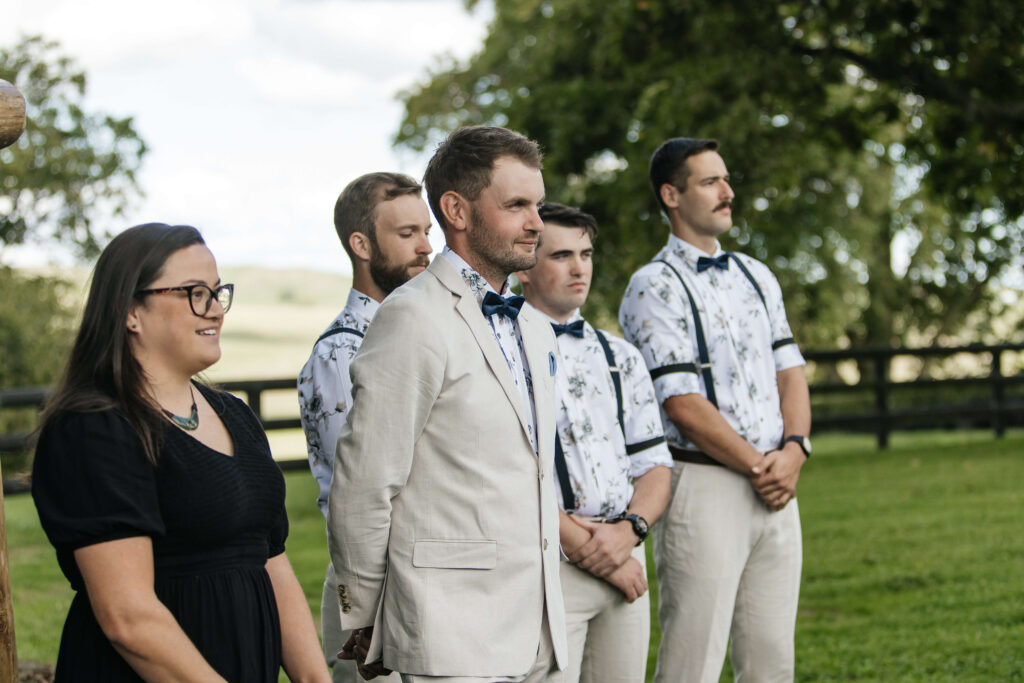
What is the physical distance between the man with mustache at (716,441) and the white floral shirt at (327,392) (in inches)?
47.1

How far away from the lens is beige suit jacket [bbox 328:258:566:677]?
2.60 meters

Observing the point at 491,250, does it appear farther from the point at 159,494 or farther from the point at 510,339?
the point at 159,494

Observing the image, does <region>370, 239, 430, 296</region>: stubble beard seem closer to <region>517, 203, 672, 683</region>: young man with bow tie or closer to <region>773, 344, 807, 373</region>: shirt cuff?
<region>517, 203, 672, 683</region>: young man with bow tie

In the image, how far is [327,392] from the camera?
362cm

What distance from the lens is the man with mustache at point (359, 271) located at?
365 cm

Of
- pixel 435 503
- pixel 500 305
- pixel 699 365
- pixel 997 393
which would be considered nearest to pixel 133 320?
pixel 435 503

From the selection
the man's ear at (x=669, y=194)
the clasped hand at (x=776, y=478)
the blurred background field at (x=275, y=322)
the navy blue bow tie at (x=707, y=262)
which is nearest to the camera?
the clasped hand at (x=776, y=478)

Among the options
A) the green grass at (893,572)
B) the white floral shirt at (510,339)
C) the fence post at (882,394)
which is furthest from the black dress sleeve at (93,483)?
the fence post at (882,394)

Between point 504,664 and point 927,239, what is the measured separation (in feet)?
70.6

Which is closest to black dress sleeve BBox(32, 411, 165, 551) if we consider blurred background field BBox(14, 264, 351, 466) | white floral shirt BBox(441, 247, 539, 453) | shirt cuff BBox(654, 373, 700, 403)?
white floral shirt BBox(441, 247, 539, 453)

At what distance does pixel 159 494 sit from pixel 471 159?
1129mm

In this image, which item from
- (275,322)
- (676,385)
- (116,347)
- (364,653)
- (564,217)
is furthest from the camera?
(275,322)

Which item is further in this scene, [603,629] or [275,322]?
[275,322]

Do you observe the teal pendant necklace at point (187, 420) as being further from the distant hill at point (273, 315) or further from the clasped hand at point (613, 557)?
the distant hill at point (273, 315)
